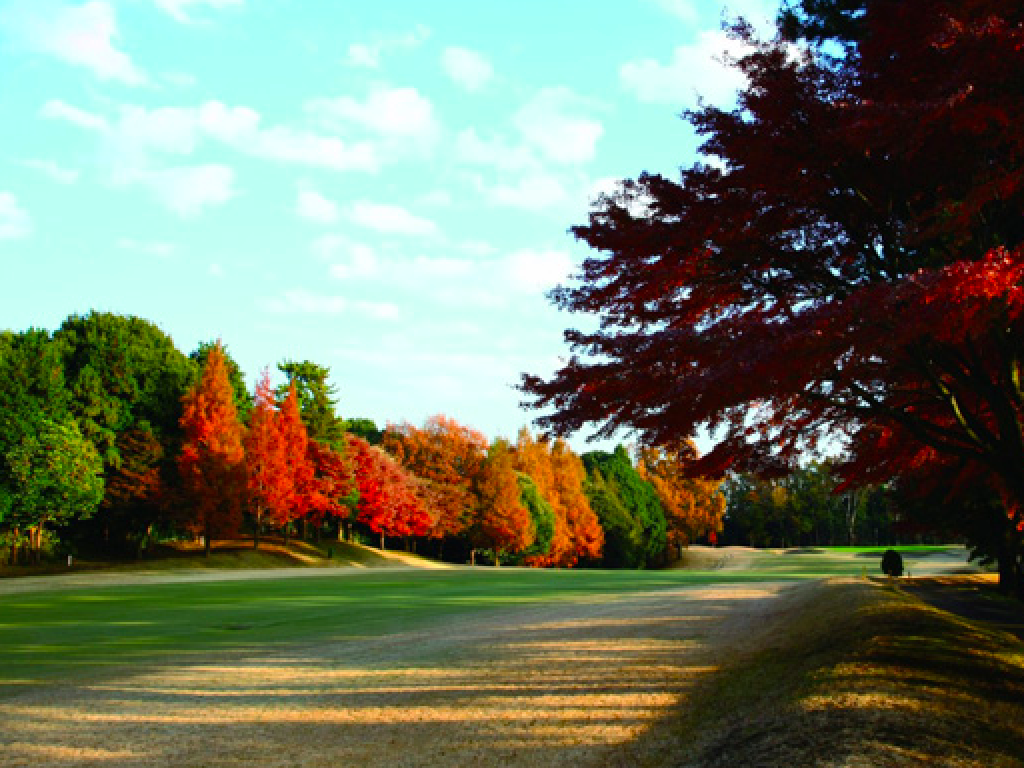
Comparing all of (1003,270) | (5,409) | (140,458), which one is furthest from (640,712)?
(140,458)

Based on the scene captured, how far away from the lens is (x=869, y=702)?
6.15 m

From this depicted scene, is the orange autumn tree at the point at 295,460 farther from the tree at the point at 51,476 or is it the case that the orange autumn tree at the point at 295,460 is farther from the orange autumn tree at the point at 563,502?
the orange autumn tree at the point at 563,502

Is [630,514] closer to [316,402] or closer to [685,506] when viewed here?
[685,506]

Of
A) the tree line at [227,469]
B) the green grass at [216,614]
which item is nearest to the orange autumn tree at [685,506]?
the tree line at [227,469]

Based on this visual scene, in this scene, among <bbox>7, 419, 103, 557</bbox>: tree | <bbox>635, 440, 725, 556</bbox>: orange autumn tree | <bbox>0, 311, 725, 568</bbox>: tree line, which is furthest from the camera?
<bbox>635, 440, 725, 556</bbox>: orange autumn tree

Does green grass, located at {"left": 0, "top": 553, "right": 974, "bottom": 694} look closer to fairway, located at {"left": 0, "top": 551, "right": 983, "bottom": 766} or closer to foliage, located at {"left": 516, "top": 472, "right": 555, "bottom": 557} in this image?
fairway, located at {"left": 0, "top": 551, "right": 983, "bottom": 766}

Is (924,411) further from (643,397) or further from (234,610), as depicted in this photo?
(234,610)

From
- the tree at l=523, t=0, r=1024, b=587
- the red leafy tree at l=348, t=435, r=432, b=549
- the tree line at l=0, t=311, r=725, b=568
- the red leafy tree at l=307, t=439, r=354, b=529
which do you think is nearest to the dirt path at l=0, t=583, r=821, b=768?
the tree at l=523, t=0, r=1024, b=587

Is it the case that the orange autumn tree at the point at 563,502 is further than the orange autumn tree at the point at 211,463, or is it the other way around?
the orange autumn tree at the point at 563,502

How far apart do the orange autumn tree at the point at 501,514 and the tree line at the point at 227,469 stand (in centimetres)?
10

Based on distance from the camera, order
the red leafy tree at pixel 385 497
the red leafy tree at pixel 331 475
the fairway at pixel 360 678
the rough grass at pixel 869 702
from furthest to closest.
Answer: the red leafy tree at pixel 385 497 < the red leafy tree at pixel 331 475 < the fairway at pixel 360 678 < the rough grass at pixel 869 702

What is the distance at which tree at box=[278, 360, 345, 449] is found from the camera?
48312mm

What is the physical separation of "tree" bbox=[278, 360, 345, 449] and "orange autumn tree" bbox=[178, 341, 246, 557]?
26.3ft

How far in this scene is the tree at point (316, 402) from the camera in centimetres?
4831
